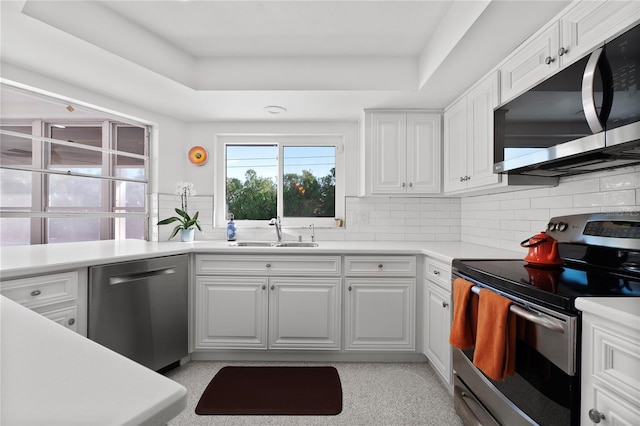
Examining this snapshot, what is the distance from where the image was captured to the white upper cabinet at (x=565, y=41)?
3.89ft

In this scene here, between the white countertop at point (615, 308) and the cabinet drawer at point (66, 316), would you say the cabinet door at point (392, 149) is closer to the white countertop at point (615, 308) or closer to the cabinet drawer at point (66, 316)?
the white countertop at point (615, 308)

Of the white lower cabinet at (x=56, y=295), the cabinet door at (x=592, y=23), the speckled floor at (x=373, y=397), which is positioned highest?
the cabinet door at (x=592, y=23)

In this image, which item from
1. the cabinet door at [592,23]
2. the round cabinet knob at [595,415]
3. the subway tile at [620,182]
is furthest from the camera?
the subway tile at [620,182]

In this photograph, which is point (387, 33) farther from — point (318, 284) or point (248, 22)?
point (318, 284)

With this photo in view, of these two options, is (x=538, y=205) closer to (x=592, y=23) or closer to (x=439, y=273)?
(x=439, y=273)

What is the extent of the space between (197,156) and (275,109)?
3.32 feet

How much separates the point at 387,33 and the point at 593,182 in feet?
5.08

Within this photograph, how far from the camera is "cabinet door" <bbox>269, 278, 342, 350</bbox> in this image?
8.09ft

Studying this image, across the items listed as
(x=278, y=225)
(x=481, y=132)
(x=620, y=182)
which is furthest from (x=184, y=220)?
(x=620, y=182)

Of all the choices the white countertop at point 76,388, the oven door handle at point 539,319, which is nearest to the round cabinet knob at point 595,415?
the oven door handle at point 539,319

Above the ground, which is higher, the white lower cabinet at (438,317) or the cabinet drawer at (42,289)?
the cabinet drawer at (42,289)

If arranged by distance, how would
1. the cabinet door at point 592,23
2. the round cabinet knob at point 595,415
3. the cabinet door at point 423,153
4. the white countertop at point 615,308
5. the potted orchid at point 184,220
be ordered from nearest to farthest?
Answer: the white countertop at point 615,308, the round cabinet knob at point 595,415, the cabinet door at point 592,23, the cabinet door at point 423,153, the potted orchid at point 184,220

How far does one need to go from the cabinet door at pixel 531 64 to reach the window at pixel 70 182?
2970 millimetres

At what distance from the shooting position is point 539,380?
112 cm
